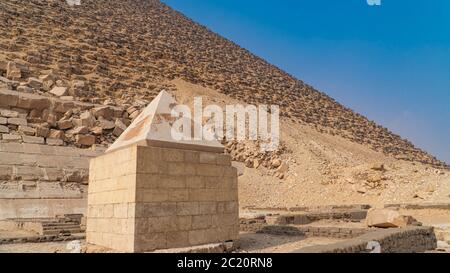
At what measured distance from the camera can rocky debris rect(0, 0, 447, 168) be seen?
22.1m

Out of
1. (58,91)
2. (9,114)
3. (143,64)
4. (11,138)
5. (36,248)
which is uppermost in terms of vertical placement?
(143,64)

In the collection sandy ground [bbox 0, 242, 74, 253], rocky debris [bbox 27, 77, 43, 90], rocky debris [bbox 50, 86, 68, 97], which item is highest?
rocky debris [bbox 27, 77, 43, 90]

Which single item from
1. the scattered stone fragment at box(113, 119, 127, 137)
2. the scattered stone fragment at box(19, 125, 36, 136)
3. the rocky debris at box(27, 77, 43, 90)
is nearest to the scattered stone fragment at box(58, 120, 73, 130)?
the scattered stone fragment at box(19, 125, 36, 136)

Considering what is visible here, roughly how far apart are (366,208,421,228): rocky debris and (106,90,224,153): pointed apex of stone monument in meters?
A: 3.34

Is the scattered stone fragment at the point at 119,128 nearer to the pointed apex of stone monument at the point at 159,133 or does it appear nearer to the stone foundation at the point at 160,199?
the stone foundation at the point at 160,199

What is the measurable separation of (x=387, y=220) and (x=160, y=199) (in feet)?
14.1

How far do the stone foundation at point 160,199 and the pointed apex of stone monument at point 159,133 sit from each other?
11cm

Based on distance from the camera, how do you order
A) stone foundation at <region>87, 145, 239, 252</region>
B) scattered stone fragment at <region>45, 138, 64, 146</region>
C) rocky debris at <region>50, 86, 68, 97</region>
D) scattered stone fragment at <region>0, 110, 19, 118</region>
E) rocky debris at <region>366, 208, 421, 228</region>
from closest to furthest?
stone foundation at <region>87, 145, 239, 252</region> → rocky debris at <region>366, 208, 421, 228</region> → scattered stone fragment at <region>45, 138, 64, 146</region> → scattered stone fragment at <region>0, 110, 19, 118</region> → rocky debris at <region>50, 86, 68, 97</region>

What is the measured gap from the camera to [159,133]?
17.4 ft

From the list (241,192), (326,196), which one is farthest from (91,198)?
(326,196)

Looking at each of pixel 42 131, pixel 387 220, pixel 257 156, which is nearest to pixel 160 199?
pixel 387 220

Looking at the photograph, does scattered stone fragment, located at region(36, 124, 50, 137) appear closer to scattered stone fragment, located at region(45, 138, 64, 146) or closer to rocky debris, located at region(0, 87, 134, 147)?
rocky debris, located at region(0, 87, 134, 147)

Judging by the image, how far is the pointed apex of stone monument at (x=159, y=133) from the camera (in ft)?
17.2

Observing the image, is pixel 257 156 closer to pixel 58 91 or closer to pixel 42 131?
pixel 58 91
